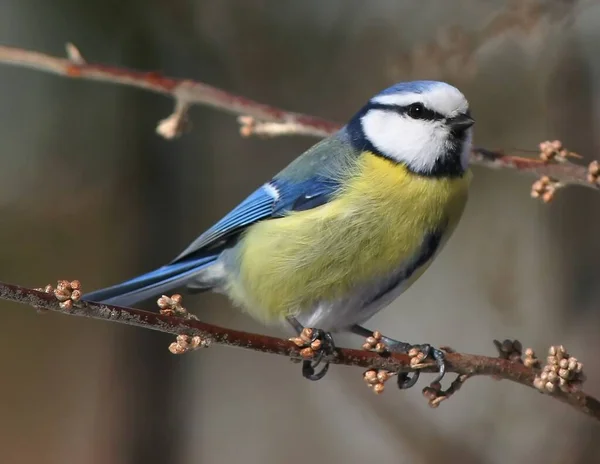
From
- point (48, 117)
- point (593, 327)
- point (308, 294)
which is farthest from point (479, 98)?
point (48, 117)

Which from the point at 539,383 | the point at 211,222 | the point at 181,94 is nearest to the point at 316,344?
the point at 539,383

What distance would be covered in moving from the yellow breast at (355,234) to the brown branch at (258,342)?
6.7 inches

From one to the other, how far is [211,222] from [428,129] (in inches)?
44.9

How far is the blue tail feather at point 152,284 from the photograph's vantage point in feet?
3.09

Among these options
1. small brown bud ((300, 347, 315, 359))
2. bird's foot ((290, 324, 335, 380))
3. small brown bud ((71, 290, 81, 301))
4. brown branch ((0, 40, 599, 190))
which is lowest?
small brown bud ((300, 347, 315, 359))

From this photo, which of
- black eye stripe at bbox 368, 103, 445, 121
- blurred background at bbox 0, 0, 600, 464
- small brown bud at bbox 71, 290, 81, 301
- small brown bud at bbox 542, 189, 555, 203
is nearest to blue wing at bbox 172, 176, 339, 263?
black eye stripe at bbox 368, 103, 445, 121

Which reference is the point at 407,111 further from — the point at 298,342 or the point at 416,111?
the point at 298,342

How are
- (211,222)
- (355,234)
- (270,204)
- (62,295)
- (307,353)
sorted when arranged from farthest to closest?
(211,222) < (270,204) < (355,234) < (307,353) < (62,295)

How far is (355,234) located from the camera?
837mm

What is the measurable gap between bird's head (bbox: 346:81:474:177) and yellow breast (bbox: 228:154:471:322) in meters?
0.02

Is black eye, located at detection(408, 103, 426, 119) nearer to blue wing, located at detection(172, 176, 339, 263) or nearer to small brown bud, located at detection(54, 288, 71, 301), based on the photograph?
blue wing, located at detection(172, 176, 339, 263)

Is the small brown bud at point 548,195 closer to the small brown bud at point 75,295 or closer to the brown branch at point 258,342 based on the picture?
the brown branch at point 258,342

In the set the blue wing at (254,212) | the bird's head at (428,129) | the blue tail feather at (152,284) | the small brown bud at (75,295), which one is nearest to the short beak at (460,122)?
the bird's head at (428,129)

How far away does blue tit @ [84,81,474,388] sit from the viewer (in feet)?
2.78
